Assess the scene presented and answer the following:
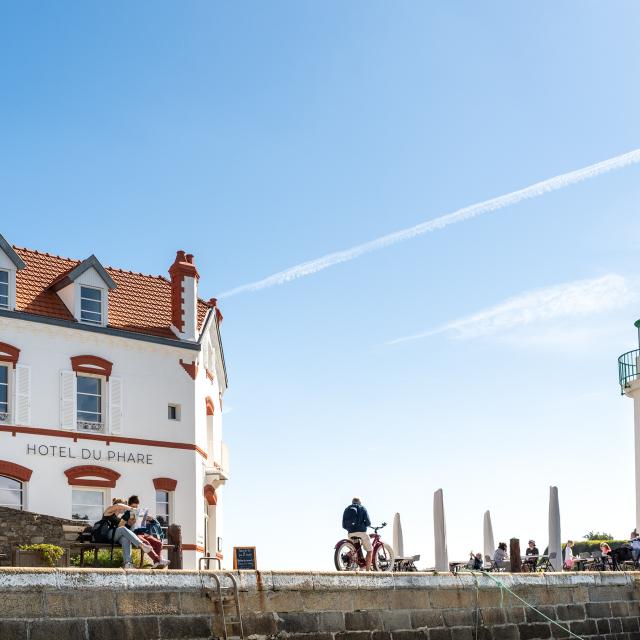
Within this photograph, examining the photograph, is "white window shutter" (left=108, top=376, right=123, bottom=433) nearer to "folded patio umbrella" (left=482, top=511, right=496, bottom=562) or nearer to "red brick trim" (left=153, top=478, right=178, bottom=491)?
"red brick trim" (left=153, top=478, right=178, bottom=491)

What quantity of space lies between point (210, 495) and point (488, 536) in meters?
8.72

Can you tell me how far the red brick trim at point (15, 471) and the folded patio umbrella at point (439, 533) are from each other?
36.3 feet

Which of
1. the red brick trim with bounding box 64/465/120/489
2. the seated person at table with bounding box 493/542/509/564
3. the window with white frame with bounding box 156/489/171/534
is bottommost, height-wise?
the seated person at table with bounding box 493/542/509/564

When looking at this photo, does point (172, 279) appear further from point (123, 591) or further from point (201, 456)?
point (123, 591)

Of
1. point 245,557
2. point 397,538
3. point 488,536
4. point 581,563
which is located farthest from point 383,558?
point 581,563

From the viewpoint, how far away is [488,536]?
29.3m

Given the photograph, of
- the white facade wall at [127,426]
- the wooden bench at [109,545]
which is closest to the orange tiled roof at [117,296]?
the white facade wall at [127,426]

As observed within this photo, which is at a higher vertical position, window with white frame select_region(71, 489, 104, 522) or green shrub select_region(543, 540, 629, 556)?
window with white frame select_region(71, 489, 104, 522)

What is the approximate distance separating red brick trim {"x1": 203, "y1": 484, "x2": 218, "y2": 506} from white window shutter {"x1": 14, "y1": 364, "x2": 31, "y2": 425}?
618cm

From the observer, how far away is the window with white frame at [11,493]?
28.8 metres

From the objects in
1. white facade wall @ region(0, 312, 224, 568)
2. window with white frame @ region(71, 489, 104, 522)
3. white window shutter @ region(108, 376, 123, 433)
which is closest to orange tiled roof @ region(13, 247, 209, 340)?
white facade wall @ region(0, 312, 224, 568)

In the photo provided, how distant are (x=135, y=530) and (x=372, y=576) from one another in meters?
4.47

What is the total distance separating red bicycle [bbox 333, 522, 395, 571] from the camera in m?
20.6

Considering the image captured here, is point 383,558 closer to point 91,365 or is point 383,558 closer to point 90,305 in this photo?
point 91,365
